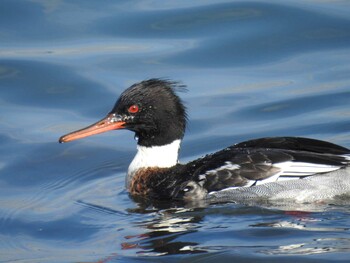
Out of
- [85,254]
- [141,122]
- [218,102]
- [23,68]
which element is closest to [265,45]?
[218,102]

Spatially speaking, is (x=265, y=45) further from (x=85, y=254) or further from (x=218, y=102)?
(x=85, y=254)

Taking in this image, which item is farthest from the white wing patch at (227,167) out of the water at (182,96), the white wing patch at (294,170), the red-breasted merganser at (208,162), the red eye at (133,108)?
the red eye at (133,108)

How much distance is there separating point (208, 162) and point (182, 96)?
292 centimetres

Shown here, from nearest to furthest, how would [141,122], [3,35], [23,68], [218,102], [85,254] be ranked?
[85,254] → [141,122] → [218,102] → [23,68] → [3,35]

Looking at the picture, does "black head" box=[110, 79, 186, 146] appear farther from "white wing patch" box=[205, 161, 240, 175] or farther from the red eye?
"white wing patch" box=[205, 161, 240, 175]

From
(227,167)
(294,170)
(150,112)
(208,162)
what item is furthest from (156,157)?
(294,170)

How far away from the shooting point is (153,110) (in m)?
10.3

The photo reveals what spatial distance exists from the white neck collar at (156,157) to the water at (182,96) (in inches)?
11.6

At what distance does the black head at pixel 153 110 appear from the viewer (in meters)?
10.3

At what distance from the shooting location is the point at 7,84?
527 inches

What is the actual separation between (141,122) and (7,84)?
3.56 meters

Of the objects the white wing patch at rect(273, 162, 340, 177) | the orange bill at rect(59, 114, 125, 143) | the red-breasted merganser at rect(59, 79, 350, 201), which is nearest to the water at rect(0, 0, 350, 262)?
the red-breasted merganser at rect(59, 79, 350, 201)

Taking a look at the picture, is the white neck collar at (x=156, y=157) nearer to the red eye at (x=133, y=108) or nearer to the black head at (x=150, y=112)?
the black head at (x=150, y=112)

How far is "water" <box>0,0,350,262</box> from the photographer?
28.3 ft
